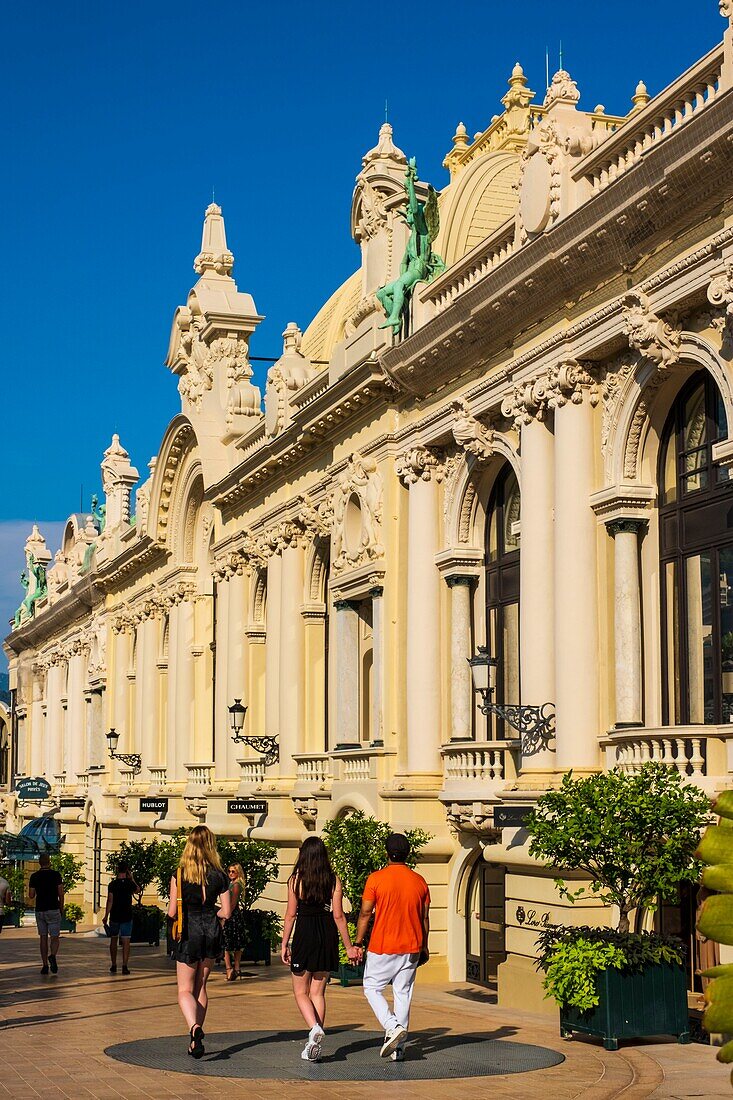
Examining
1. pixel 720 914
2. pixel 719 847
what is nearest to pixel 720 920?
pixel 720 914

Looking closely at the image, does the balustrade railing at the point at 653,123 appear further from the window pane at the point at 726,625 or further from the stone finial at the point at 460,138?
the stone finial at the point at 460,138

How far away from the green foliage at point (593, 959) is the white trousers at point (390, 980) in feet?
6.61

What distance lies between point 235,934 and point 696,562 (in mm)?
10526

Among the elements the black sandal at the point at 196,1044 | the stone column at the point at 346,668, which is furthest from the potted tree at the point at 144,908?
the black sandal at the point at 196,1044

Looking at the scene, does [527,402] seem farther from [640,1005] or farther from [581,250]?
[640,1005]

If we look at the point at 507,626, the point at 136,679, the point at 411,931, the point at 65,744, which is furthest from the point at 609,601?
the point at 65,744

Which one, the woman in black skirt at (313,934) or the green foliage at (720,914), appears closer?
the green foliage at (720,914)

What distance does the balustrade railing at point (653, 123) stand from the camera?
1789cm

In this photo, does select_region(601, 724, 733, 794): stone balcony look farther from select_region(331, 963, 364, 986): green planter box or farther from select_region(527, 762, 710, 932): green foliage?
select_region(331, 963, 364, 986): green planter box

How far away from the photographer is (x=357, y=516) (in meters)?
28.9

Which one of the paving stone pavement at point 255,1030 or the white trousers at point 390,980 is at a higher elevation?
the white trousers at point 390,980

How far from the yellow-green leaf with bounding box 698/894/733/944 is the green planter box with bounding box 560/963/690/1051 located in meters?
6.73

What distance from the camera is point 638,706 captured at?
19938 millimetres

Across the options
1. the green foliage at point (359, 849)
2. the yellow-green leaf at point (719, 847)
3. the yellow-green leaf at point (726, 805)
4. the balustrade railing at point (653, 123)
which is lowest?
the green foliage at point (359, 849)
